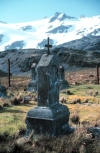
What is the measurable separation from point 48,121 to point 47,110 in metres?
0.36

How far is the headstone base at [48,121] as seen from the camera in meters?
8.59

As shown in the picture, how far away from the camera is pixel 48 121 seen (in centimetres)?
860

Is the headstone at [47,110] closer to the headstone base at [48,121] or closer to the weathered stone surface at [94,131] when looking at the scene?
the headstone base at [48,121]

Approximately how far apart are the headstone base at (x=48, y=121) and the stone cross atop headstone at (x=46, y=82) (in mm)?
238

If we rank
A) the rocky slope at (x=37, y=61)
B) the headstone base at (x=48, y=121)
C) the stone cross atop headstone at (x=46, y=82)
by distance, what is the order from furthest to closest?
1. the rocky slope at (x=37, y=61)
2. the stone cross atop headstone at (x=46, y=82)
3. the headstone base at (x=48, y=121)

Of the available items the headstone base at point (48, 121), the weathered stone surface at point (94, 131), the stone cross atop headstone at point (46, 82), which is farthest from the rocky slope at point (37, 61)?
the weathered stone surface at point (94, 131)

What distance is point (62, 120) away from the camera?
9.04 metres

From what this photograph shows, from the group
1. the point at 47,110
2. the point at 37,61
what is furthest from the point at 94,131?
the point at 37,61

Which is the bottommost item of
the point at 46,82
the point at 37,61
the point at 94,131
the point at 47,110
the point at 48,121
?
the point at 94,131

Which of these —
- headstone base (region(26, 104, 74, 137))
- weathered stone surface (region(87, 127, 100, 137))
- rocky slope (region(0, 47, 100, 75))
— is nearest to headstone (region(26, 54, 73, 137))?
headstone base (region(26, 104, 74, 137))

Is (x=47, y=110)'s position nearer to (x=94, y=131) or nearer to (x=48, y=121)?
(x=48, y=121)

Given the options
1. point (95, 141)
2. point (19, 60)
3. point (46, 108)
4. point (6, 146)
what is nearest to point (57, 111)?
point (46, 108)

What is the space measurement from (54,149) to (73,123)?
4.52m

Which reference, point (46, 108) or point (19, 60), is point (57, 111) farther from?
point (19, 60)
